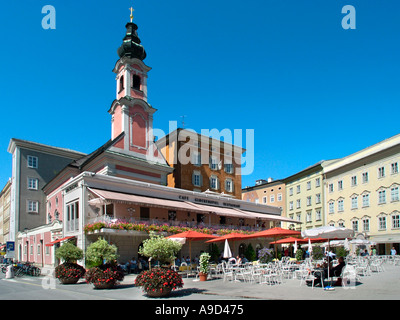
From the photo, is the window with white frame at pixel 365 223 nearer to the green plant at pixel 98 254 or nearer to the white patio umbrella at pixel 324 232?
the white patio umbrella at pixel 324 232

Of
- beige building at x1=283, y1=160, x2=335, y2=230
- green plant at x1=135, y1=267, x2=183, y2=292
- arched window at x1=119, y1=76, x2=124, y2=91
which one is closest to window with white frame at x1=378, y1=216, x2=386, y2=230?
beige building at x1=283, y1=160, x2=335, y2=230

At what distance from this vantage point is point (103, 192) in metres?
27.4

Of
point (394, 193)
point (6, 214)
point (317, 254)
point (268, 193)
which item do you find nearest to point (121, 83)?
point (317, 254)

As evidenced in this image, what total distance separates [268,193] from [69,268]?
172 feet

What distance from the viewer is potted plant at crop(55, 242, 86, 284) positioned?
2008 centimetres

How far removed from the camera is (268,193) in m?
69.0

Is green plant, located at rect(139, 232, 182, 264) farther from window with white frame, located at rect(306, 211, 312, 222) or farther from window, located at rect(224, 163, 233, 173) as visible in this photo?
window with white frame, located at rect(306, 211, 312, 222)

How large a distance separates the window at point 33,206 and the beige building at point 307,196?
3393 cm

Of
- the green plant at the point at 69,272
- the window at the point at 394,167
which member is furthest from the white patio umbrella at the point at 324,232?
the window at the point at 394,167

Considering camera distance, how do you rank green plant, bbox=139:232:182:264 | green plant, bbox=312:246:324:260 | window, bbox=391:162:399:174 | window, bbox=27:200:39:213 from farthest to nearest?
window, bbox=27:200:39:213 < window, bbox=391:162:399:174 < green plant, bbox=312:246:324:260 < green plant, bbox=139:232:182:264

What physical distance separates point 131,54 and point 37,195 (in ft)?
75.6

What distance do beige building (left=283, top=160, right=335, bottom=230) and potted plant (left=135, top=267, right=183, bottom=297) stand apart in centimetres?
3982
